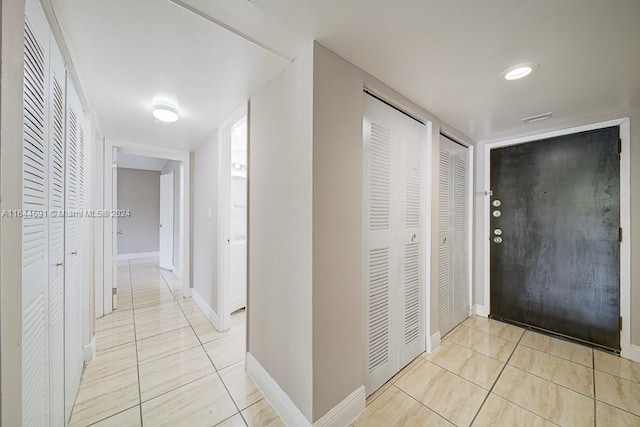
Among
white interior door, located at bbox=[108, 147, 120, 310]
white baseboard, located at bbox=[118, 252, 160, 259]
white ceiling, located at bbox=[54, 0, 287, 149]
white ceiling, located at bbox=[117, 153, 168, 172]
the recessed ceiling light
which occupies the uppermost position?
white ceiling, located at bbox=[117, 153, 168, 172]

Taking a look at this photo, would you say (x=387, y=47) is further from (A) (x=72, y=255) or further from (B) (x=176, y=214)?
(B) (x=176, y=214)

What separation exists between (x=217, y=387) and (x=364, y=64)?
2.44 meters

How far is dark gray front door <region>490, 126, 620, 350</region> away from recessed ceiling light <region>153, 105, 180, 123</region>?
3479 millimetres

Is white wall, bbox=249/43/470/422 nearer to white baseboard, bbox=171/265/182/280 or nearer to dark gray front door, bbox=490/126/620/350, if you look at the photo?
dark gray front door, bbox=490/126/620/350

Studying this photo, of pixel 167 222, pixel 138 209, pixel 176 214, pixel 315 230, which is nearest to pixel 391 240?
pixel 315 230

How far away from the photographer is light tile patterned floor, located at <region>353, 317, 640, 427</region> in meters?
1.42

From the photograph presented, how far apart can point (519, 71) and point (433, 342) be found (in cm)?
220

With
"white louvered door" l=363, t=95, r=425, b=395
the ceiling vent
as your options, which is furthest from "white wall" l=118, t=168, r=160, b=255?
the ceiling vent

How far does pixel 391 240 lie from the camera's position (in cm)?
174

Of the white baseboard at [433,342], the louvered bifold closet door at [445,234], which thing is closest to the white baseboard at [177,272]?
the white baseboard at [433,342]

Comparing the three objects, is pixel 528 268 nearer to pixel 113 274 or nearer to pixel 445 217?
pixel 445 217

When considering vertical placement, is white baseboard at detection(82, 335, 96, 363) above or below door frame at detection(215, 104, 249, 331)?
below

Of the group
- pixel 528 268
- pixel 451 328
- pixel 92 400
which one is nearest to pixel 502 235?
pixel 528 268

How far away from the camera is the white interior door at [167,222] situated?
4.75 metres
